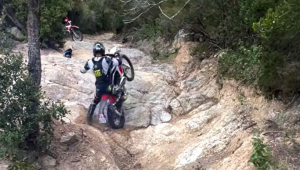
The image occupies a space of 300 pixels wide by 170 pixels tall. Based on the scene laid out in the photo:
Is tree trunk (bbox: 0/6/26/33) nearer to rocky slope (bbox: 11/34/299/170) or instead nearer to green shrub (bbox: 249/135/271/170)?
rocky slope (bbox: 11/34/299/170)

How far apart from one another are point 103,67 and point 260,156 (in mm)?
4024

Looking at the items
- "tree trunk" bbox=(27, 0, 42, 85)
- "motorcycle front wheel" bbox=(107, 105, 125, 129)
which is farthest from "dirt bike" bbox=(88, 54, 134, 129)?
"tree trunk" bbox=(27, 0, 42, 85)

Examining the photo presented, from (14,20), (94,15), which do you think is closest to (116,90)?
(14,20)

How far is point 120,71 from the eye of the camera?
8.94 metres

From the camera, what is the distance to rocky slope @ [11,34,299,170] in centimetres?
720

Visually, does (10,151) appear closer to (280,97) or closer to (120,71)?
(120,71)

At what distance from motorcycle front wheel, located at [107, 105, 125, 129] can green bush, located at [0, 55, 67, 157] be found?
5.44 ft

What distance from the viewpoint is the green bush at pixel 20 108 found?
6797 mm

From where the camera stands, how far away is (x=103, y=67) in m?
8.84

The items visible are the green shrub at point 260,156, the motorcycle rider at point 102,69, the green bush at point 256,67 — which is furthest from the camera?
the motorcycle rider at point 102,69

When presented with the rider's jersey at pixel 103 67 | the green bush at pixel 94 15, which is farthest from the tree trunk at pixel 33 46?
the green bush at pixel 94 15

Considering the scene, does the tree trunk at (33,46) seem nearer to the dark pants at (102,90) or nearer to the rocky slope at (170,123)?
the rocky slope at (170,123)

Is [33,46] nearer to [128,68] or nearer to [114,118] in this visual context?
[114,118]

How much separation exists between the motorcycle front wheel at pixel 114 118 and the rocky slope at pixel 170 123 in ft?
0.45
